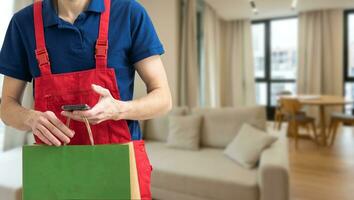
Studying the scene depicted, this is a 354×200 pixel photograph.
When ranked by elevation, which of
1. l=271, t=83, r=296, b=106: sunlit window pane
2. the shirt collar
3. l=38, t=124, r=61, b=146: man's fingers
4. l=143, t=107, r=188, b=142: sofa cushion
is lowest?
l=143, t=107, r=188, b=142: sofa cushion

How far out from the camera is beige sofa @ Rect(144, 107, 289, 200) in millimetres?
1911

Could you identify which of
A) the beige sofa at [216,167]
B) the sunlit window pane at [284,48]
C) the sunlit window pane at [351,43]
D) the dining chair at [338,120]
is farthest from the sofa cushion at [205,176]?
the sunlit window pane at [351,43]

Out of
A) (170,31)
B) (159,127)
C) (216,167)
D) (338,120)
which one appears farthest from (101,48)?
(338,120)

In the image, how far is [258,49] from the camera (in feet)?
21.9

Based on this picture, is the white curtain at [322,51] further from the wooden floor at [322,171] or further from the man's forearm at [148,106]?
the man's forearm at [148,106]

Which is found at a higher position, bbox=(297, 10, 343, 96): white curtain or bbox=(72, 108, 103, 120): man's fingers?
bbox=(297, 10, 343, 96): white curtain

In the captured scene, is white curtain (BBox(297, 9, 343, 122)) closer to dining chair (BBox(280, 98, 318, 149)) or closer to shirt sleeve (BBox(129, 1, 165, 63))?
dining chair (BBox(280, 98, 318, 149))

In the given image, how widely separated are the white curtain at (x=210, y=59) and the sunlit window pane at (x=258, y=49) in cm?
100

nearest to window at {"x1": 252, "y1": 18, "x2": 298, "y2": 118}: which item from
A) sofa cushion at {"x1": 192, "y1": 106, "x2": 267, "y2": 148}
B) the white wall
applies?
the white wall

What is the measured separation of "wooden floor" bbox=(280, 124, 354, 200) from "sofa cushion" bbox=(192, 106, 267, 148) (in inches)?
28.6

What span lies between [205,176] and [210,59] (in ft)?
11.7

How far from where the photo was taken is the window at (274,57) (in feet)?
20.7

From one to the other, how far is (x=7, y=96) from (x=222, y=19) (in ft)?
20.8

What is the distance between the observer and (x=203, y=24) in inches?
200
